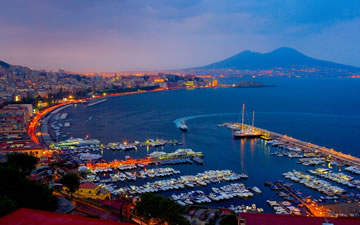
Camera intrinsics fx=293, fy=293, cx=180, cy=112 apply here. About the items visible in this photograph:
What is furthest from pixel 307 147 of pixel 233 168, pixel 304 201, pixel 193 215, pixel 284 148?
pixel 193 215

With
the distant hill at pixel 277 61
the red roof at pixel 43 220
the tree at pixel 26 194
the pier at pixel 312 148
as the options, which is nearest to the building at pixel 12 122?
the tree at pixel 26 194

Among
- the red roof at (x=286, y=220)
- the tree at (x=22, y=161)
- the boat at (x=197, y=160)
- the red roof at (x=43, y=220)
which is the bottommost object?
the boat at (x=197, y=160)

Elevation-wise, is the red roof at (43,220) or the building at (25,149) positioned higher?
the red roof at (43,220)

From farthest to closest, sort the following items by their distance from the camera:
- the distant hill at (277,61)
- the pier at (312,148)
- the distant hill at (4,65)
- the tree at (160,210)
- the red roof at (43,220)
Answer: the distant hill at (277,61) < the distant hill at (4,65) < the pier at (312,148) < the tree at (160,210) < the red roof at (43,220)

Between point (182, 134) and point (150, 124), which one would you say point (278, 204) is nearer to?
point (182, 134)

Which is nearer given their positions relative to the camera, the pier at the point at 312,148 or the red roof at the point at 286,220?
the red roof at the point at 286,220

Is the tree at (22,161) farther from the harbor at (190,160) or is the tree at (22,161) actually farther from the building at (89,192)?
the harbor at (190,160)

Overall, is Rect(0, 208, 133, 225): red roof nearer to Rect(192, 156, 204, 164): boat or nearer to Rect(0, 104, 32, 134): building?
Rect(192, 156, 204, 164): boat
